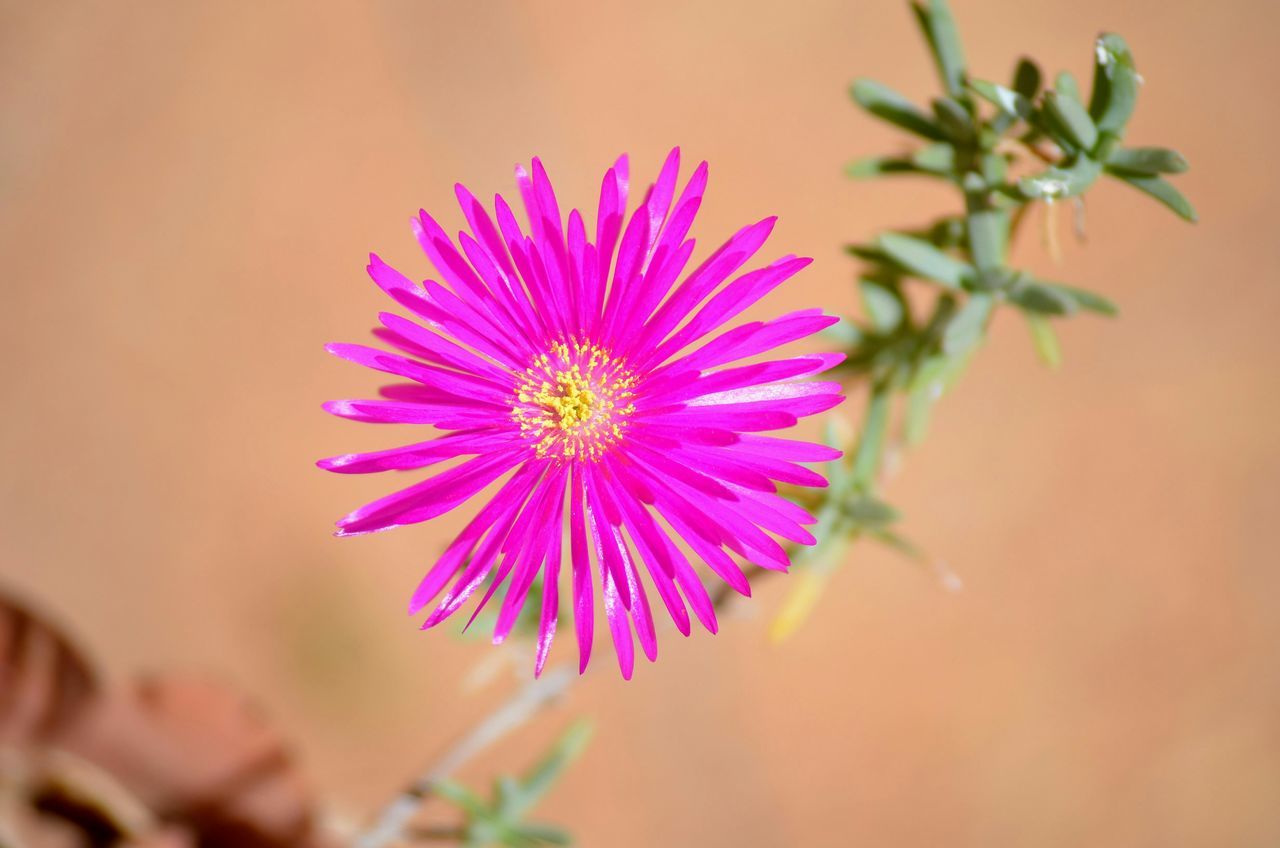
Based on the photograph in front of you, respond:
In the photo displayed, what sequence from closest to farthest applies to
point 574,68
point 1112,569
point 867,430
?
point 867,430 < point 1112,569 < point 574,68

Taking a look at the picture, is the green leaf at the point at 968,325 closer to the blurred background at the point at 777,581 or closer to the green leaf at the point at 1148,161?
the green leaf at the point at 1148,161

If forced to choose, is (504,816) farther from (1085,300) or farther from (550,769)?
(1085,300)

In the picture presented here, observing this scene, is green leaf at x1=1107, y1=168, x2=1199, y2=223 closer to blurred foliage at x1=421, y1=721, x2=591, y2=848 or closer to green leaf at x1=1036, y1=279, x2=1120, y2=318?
green leaf at x1=1036, y1=279, x2=1120, y2=318

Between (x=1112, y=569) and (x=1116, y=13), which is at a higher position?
(x=1116, y=13)

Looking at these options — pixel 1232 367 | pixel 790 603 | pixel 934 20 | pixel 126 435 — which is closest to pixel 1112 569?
pixel 1232 367


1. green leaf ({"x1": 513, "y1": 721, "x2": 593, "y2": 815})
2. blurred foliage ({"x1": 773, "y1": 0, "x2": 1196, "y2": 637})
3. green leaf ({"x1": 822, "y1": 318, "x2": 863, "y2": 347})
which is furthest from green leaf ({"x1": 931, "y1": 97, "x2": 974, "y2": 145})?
green leaf ({"x1": 513, "y1": 721, "x2": 593, "y2": 815})

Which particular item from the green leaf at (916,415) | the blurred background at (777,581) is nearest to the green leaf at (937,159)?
the green leaf at (916,415)

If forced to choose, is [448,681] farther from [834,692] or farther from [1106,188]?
[1106,188]
